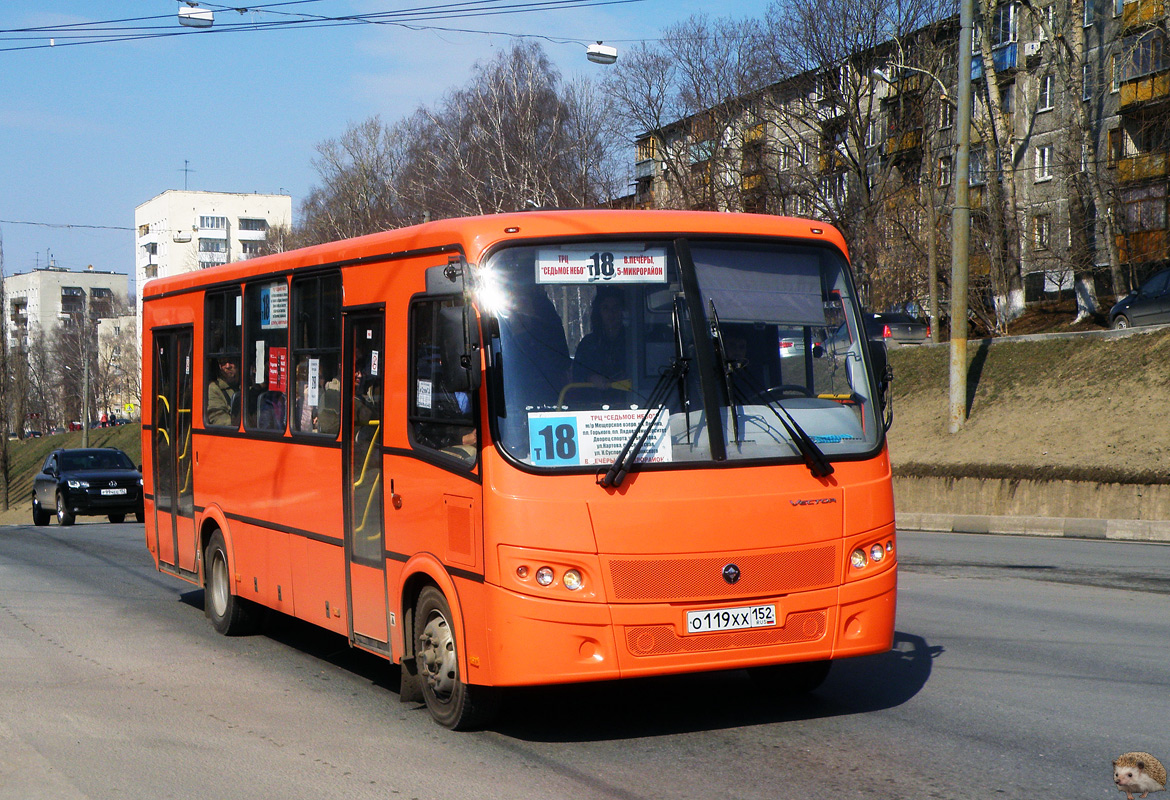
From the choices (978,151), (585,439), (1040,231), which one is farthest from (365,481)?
(978,151)

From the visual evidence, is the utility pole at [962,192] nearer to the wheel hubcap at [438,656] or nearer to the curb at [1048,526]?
the curb at [1048,526]

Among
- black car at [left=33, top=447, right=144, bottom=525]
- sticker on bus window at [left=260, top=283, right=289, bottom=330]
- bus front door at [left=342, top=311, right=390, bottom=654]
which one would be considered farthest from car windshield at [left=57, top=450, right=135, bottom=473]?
bus front door at [left=342, top=311, right=390, bottom=654]

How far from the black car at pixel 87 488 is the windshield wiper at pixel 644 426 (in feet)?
76.5

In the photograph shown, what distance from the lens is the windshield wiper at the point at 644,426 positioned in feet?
19.9

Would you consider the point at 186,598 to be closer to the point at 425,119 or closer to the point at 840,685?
the point at 840,685

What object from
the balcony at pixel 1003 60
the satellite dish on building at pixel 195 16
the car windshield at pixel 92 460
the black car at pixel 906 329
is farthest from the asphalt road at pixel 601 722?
the balcony at pixel 1003 60

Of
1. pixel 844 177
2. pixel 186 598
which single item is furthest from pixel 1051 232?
pixel 186 598

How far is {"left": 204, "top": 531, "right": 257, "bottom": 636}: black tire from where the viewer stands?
987 cm

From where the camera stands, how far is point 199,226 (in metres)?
119

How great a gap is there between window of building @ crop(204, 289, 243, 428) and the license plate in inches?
190

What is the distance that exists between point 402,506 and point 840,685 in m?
2.74

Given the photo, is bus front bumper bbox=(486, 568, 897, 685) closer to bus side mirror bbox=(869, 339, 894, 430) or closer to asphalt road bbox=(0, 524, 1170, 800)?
asphalt road bbox=(0, 524, 1170, 800)

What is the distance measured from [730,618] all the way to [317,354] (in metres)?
3.50

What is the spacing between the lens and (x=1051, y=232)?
43312mm
